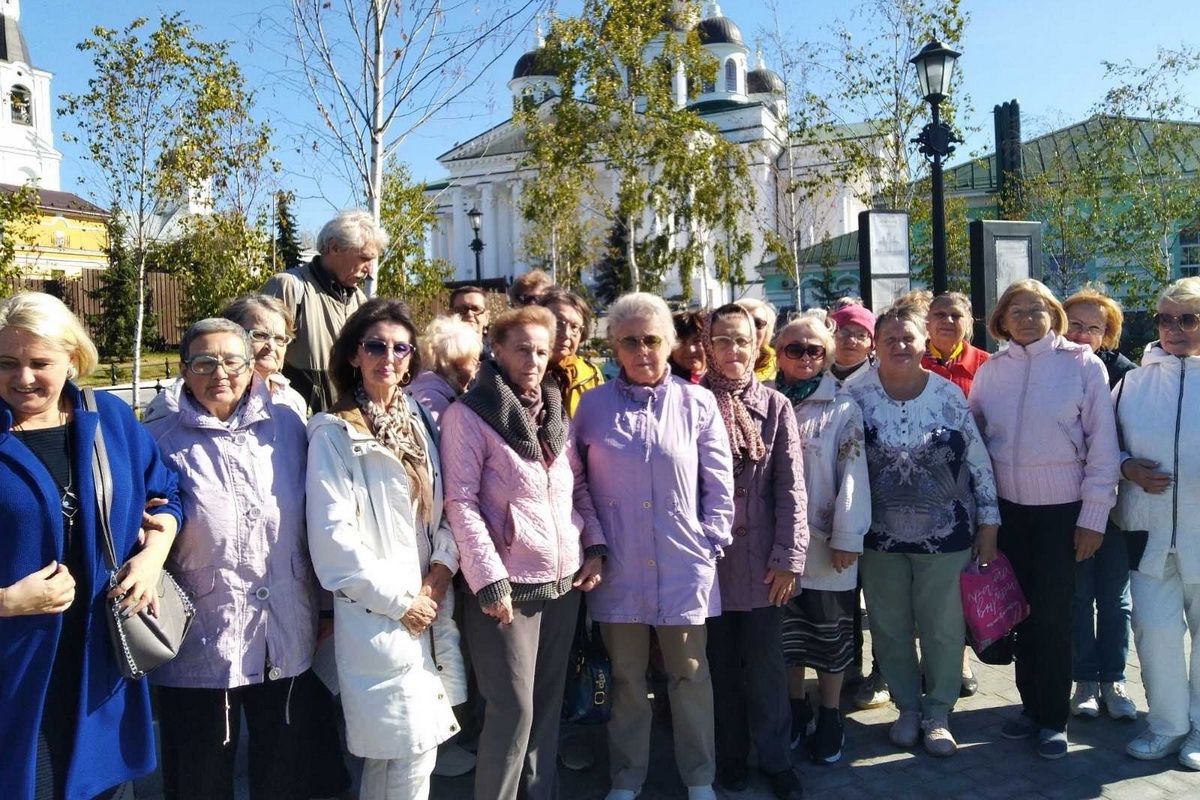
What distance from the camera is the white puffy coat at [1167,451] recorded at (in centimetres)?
399

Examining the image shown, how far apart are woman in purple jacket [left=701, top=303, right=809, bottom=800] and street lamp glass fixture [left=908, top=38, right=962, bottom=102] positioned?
294 inches

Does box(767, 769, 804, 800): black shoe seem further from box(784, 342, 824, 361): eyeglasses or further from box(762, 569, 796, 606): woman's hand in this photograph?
box(784, 342, 824, 361): eyeglasses

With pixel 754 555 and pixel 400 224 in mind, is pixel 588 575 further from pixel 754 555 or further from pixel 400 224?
pixel 400 224

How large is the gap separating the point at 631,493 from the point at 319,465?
4.14 feet

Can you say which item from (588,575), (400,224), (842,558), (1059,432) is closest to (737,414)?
(842,558)

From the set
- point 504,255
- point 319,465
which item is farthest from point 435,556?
point 504,255

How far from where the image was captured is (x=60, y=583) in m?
2.50

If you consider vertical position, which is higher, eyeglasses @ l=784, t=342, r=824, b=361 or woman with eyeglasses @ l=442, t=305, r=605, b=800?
eyeglasses @ l=784, t=342, r=824, b=361

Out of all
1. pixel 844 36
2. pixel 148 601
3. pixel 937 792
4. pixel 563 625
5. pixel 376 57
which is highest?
pixel 844 36

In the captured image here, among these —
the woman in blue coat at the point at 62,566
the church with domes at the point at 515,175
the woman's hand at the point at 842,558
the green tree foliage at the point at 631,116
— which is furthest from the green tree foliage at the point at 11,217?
the church with domes at the point at 515,175

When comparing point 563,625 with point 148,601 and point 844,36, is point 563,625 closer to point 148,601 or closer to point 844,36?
point 148,601

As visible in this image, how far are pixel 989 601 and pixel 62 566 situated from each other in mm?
3960

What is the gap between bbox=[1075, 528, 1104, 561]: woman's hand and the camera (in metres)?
4.06

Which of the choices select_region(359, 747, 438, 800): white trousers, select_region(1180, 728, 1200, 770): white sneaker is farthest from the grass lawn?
select_region(1180, 728, 1200, 770): white sneaker
